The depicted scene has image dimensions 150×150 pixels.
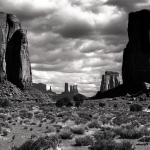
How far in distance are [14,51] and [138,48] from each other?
1504 inches

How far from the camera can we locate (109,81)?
576 ft

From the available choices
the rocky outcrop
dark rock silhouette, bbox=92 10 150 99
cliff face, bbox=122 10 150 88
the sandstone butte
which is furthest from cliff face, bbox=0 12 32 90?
the rocky outcrop

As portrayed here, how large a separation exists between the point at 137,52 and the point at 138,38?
4180 millimetres

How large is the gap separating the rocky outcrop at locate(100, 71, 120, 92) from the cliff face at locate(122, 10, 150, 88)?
278 feet

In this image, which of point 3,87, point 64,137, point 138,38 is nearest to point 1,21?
point 3,87

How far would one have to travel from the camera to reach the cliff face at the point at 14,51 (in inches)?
3361

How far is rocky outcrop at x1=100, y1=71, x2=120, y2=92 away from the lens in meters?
173

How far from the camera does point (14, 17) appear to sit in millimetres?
90062

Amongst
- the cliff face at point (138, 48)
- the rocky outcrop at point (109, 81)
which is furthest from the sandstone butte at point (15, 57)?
the rocky outcrop at point (109, 81)

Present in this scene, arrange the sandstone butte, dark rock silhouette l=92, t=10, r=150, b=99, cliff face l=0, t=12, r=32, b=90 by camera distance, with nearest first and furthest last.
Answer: dark rock silhouette l=92, t=10, r=150, b=99 → the sandstone butte → cliff face l=0, t=12, r=32, b=90

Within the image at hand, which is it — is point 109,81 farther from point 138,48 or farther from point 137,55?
point 138,48

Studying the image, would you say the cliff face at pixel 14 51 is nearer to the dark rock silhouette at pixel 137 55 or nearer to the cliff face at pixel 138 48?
the dark rock silhouette at pixel 137 55

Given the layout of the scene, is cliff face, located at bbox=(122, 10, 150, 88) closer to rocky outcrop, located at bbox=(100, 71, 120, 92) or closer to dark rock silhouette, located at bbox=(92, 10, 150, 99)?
dark rock silhouette, located at bbox=(92, 10, 150, 99)

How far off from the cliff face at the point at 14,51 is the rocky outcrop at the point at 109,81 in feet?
293
